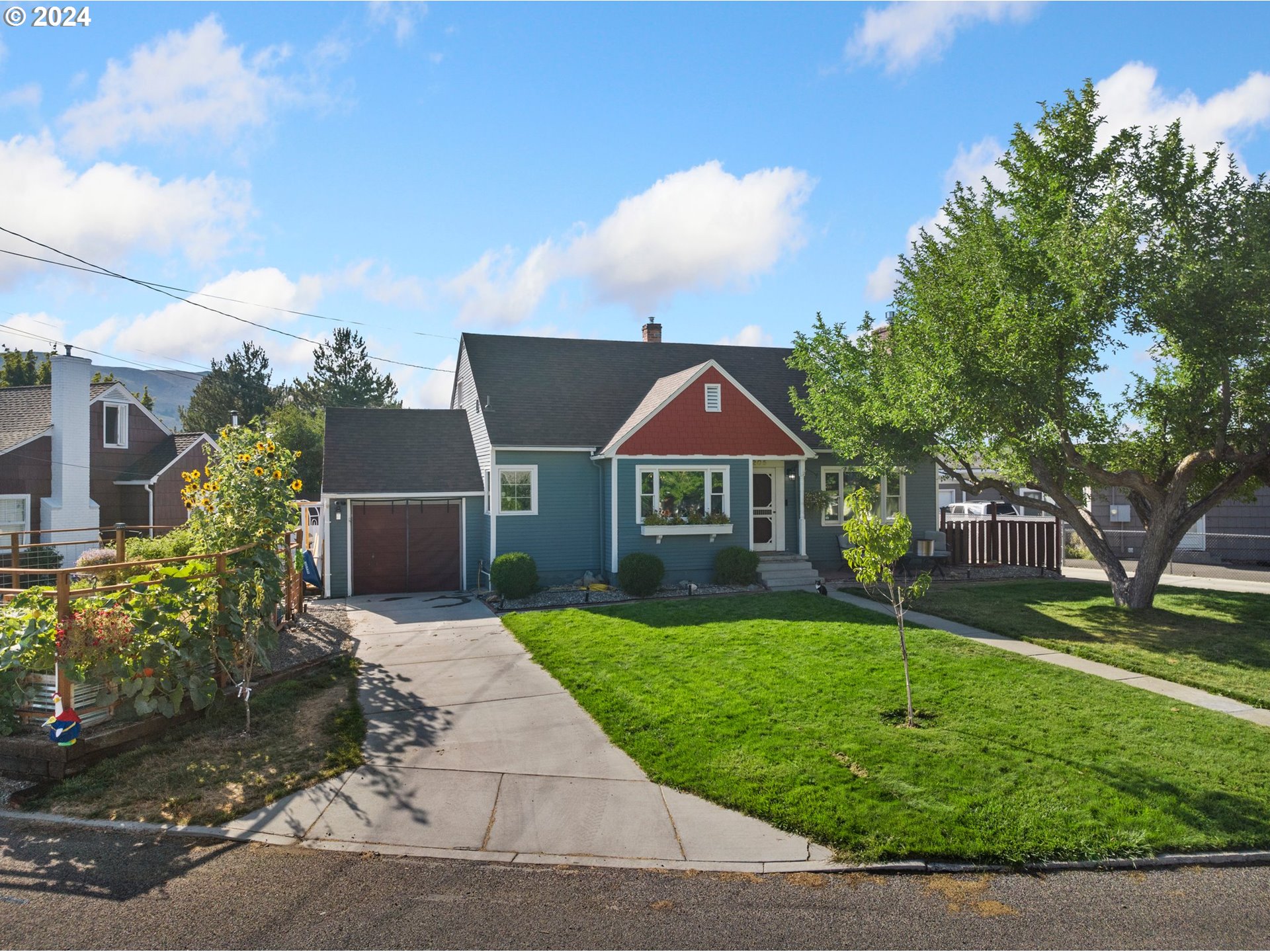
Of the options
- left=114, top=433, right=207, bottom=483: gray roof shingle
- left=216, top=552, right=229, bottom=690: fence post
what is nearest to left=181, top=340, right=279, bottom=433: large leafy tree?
left=114, top=433, right=207, bottom=483: gray roof shingle

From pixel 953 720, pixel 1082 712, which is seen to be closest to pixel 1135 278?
pixel 1082 712

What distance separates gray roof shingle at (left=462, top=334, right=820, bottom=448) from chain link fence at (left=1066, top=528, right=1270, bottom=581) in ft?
35.7

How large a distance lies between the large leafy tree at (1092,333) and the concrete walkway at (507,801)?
9116 mm

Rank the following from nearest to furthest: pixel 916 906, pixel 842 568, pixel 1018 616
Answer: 1. pixel 916 906
2. pixel 1018 616
3. pixel 842 568

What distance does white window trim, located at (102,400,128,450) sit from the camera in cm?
2662

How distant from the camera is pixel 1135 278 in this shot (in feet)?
39.3

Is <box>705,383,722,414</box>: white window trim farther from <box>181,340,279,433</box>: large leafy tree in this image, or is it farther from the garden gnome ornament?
<box>181,340,279,433</box>: large leafy tree

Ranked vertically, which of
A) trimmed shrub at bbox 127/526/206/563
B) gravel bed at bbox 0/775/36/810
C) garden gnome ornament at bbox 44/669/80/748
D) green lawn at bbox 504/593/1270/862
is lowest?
gravel bed at bbox 0/775/36/810

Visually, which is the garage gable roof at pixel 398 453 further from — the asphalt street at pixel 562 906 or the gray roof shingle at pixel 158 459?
the asphalt street at pixel 562 906

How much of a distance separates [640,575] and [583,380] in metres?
6.74

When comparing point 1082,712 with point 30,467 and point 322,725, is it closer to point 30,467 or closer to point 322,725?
point 322,725

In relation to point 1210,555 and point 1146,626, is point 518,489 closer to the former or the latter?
point 1146,626

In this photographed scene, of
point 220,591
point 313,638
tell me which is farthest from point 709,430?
point 220,591

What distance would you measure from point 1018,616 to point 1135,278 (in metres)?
6.08
